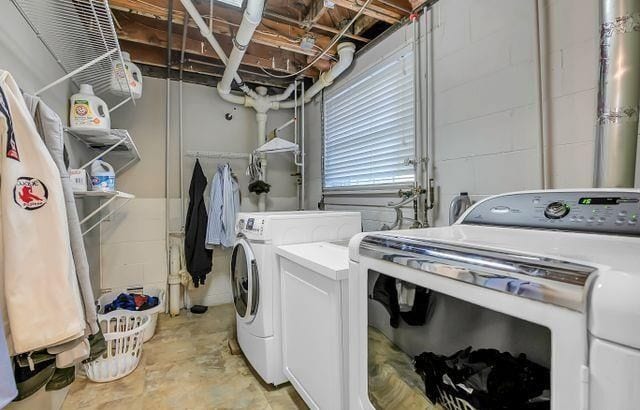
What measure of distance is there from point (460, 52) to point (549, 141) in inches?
28.4

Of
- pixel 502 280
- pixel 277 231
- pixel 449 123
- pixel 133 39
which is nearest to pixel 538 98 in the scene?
pixel 449 123

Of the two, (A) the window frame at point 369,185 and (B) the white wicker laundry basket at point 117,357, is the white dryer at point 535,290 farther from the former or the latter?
(B) the white wicker laundry basket at point 117,357

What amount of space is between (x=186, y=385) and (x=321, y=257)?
1238mm

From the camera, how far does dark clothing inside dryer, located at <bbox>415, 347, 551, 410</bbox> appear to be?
608mm

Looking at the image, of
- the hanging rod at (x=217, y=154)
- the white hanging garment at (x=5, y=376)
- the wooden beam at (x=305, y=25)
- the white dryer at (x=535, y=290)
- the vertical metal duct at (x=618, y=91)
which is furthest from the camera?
the hanging rod at (x=217, y=154)

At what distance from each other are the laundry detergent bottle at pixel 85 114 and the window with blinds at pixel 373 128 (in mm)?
1822

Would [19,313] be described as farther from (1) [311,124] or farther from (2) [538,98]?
(1) [311,124]

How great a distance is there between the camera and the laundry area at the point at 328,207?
666mm

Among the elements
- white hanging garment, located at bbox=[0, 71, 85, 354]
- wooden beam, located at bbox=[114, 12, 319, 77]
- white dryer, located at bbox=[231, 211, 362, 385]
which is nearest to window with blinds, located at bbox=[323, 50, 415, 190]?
wooden beam, located at bbox=[114, 12, 319, 77]

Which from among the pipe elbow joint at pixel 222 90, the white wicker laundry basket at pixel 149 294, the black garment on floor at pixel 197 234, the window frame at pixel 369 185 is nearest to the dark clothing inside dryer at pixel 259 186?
the black garment on floor at pixel 197 234

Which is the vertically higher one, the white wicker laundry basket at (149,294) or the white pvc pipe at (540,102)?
the white pvc pipe at (540,102)

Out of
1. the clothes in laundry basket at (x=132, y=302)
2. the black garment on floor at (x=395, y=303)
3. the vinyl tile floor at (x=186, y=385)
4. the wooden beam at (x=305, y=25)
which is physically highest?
the wooden beam at (x=305, y=25)

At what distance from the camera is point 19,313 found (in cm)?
88

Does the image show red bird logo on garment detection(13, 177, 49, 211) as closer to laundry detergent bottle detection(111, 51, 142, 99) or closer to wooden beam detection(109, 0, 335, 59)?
laundry detergent bottle detection(111, 51, 142, 99)
